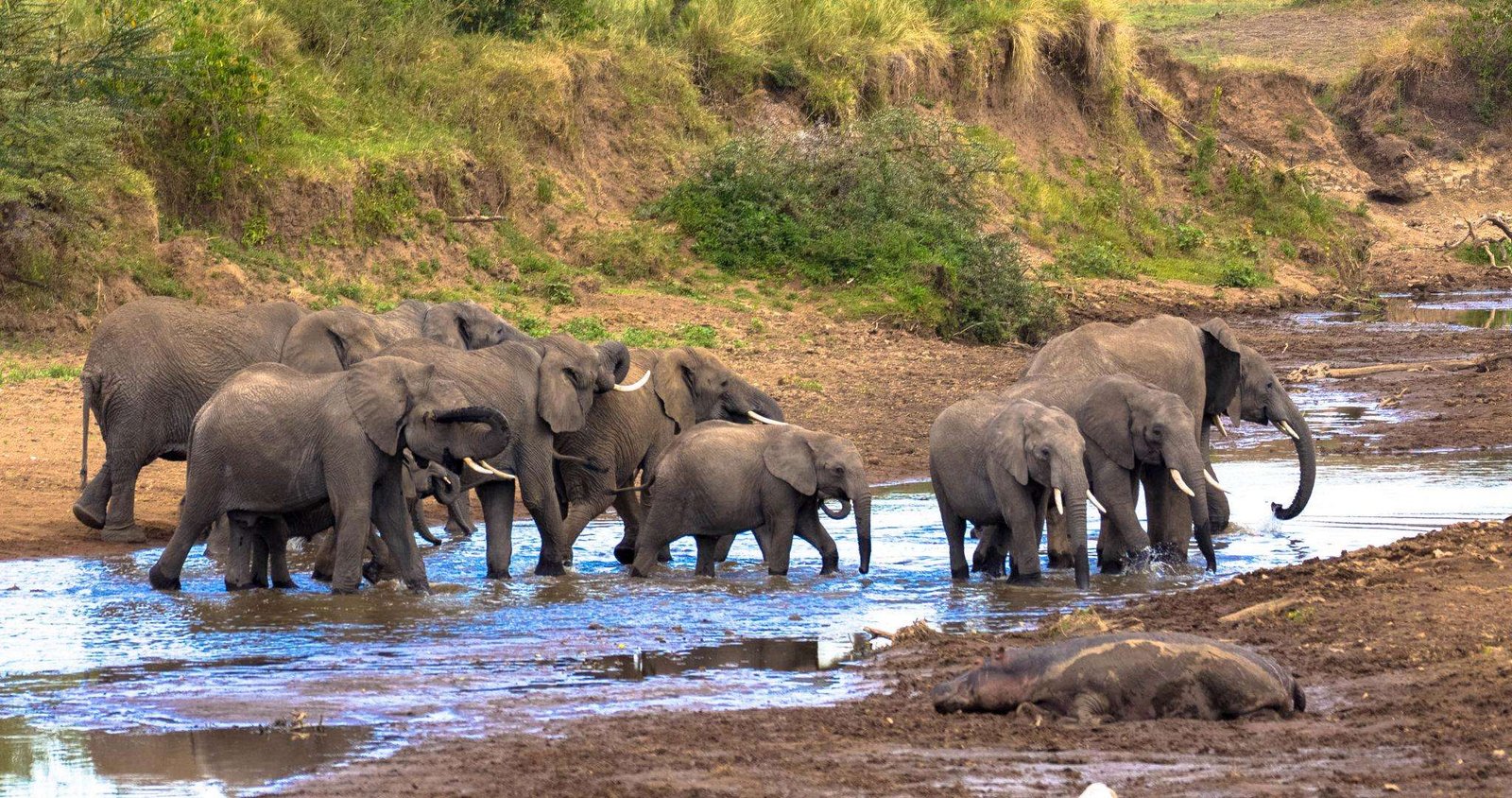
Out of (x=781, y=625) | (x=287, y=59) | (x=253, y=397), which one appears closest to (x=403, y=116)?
(x=287, y=59)

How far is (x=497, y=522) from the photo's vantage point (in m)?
11.9

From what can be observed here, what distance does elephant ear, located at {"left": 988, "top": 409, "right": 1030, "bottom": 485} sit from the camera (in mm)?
11227

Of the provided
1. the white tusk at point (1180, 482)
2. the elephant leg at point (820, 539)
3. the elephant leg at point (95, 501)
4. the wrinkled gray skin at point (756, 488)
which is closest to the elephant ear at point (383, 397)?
the wrinkled gray skin at point (756, 488)

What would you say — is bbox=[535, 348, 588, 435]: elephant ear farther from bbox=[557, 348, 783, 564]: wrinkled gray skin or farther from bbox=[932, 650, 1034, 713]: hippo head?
bbox=[932, 650, 1034, 713]: hippo head

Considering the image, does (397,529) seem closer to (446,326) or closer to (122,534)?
(122,534)

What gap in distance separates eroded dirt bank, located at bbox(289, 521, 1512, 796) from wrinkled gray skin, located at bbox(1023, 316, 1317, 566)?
194 inches

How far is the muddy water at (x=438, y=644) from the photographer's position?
7.42 metres

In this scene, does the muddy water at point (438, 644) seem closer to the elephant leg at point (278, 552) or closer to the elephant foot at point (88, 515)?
the elephant leg at point (278, 552)

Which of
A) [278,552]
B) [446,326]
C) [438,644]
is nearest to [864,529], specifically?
[438,644]

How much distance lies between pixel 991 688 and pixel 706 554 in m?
4.97

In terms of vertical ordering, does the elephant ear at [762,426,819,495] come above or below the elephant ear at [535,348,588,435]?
below

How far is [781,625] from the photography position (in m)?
10.1

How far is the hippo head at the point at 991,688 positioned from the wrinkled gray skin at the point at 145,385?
7.19 metres

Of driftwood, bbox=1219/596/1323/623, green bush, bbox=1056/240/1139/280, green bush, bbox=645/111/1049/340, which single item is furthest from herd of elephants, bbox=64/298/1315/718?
green bush, bbox=1056/240/1139/280
